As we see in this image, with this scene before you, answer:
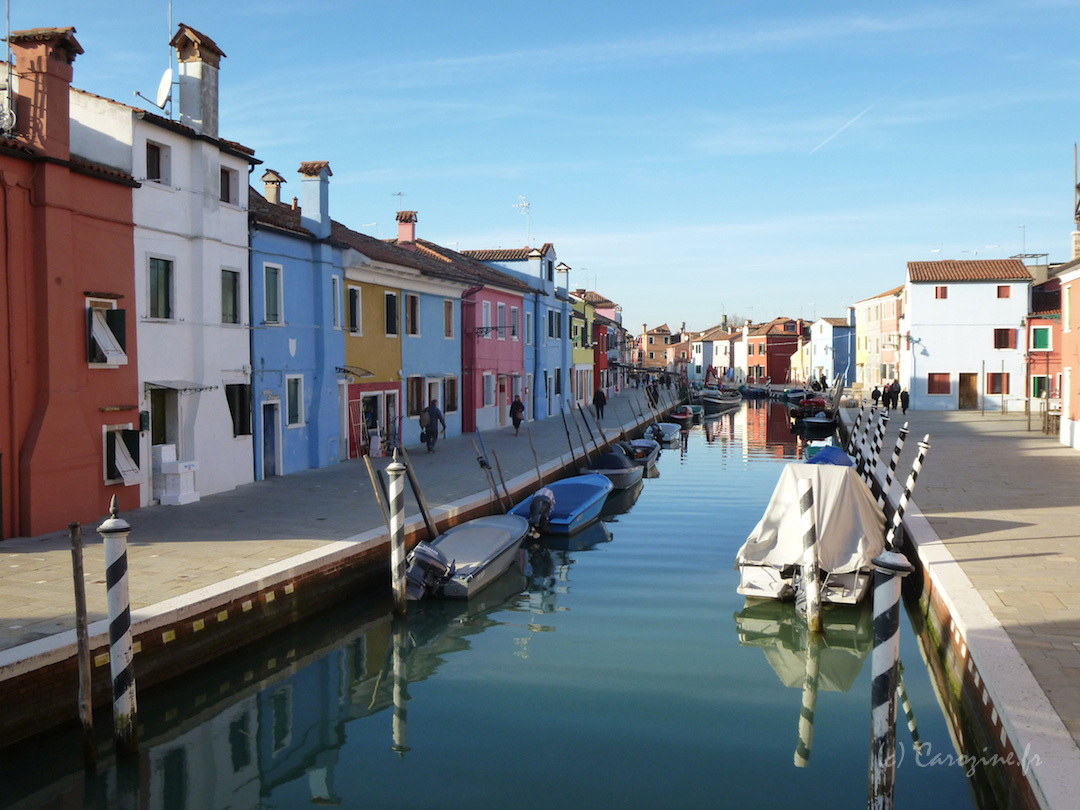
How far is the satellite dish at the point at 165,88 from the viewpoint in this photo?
17156 mm

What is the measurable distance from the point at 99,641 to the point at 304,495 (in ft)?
29.8

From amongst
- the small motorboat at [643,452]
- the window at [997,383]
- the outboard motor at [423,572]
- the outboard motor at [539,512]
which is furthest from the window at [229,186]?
the window at [997,383]

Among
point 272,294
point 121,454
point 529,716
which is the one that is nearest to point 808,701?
point 529,716

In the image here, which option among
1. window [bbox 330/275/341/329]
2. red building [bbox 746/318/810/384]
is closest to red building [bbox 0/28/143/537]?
window [bbox 330/275/341/329]

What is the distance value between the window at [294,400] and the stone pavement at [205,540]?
133cm

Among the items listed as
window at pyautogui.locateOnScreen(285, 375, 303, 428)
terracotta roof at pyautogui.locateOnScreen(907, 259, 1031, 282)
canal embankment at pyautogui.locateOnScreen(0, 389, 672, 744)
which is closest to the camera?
canal embankment at pyautogui.locateOnScreen(0, 389, 672, 744)

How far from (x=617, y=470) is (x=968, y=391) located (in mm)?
30680

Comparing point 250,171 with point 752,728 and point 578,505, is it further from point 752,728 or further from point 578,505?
point 752,728

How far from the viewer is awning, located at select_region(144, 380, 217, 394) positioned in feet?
52.3

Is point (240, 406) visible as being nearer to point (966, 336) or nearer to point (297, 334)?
point (297, 334)

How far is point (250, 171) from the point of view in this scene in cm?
1892

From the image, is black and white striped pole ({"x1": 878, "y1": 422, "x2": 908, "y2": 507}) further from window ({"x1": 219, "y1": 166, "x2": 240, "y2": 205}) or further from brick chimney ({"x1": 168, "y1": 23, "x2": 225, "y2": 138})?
brick chimney ({"x1": 168, "y1": 23, "x2": 225, "y2": 138})

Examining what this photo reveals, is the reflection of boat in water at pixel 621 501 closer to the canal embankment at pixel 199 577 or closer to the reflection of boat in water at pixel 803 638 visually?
the canal embankment at pixel 199 577

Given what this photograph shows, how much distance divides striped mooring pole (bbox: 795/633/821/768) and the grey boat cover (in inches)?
50.1
